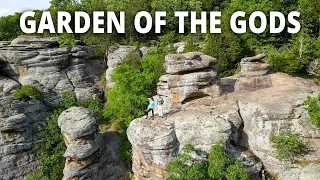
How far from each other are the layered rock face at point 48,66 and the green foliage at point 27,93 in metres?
2.28

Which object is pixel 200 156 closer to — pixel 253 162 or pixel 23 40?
pixel 253 162

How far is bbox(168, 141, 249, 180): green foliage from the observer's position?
19094 millimetres

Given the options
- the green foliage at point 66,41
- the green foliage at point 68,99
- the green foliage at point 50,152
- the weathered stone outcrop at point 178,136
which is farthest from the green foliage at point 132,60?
the weathered stone outcrop at point 178,136

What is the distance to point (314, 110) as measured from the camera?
2070 cm

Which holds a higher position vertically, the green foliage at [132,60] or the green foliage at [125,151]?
the green foliage at [132,60]

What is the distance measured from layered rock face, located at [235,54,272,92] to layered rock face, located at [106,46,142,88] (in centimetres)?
1708

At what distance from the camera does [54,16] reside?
47.1 meters

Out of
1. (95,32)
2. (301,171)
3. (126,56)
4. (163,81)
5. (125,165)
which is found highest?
(95,32)

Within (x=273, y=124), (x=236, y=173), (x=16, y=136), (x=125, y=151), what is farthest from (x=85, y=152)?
(x=273, y=124)

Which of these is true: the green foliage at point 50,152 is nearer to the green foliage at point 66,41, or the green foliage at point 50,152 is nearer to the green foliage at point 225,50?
the green foliage at point 66,41

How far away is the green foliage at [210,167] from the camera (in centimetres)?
1909

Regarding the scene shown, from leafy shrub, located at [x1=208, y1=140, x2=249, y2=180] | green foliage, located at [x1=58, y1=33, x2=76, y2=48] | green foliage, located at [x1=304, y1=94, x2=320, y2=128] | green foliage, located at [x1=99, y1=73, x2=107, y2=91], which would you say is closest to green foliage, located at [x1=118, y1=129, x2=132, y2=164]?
leafy shrub, located at [x1=208, y1=140, x2=249, y2=180]

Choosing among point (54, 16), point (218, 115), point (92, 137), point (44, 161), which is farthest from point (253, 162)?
point (54, 16)

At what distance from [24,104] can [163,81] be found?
15.7 m
